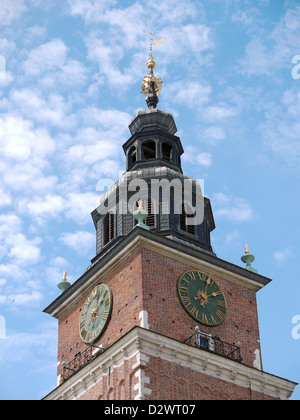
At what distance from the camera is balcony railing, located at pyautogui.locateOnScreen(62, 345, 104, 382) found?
42.4 metres

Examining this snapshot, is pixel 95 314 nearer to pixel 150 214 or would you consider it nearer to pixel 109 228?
pixel 109 228

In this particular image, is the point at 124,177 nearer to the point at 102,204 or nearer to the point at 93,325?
the point at 102,204

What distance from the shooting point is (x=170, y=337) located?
40.4 m

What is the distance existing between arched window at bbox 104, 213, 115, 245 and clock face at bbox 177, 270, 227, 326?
4798 millimetres

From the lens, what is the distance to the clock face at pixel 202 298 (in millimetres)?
42656

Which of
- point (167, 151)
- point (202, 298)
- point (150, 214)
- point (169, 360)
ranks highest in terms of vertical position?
point (167, 151)

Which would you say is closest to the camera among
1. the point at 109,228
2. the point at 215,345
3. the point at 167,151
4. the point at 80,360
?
the point at 215,345

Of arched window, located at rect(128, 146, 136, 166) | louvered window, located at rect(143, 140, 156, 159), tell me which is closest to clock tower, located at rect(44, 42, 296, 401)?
arched window, located at rect(128, 146, 136, 166)

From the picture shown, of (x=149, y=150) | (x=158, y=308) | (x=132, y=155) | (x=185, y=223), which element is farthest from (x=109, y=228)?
(x=158, y=308)

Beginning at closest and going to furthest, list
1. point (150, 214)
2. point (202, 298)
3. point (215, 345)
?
1. point (215, 345)
2. point (202, 298)
3. point (150, 214)

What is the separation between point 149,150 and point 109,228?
585cm

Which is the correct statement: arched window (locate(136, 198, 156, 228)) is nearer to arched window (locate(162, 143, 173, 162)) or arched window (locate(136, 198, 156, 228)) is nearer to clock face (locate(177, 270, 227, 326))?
clock face (locate(177, 270, 227, 326))

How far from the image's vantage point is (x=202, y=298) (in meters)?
43.3
